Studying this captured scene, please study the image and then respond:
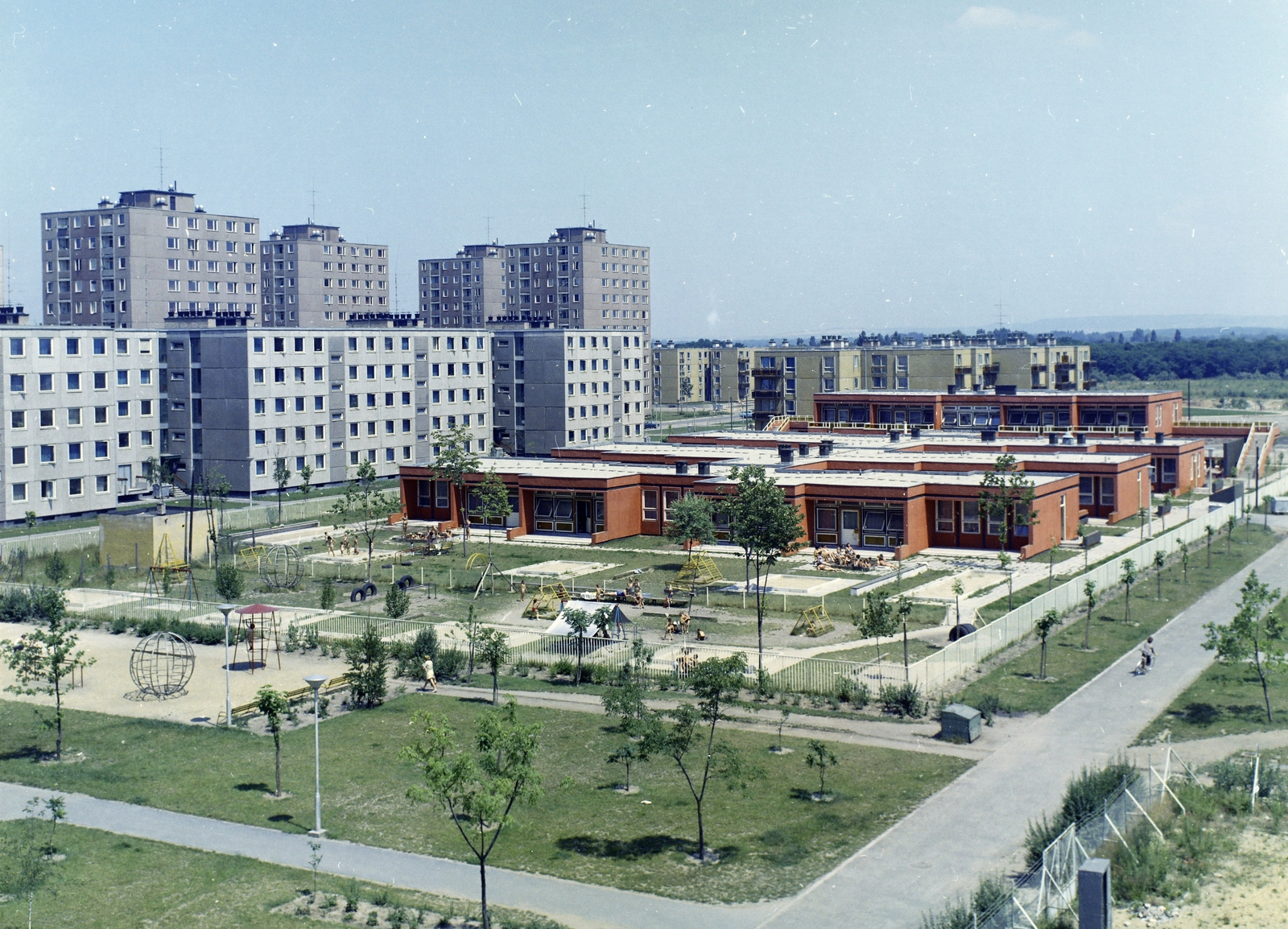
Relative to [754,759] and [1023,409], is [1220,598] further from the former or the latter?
[1023,409]

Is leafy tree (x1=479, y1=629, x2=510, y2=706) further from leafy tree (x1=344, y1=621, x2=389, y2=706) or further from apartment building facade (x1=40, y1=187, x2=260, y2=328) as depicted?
apartment building facade (x1=40, y1=187, x2=260, y2=328)

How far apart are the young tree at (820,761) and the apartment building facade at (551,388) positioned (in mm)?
66542

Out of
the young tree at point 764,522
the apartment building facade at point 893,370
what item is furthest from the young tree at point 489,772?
the apartment building facade at point 893,370

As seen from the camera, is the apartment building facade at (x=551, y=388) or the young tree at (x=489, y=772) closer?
the young tree at (x=489, y=772)

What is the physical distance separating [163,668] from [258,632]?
162 inches

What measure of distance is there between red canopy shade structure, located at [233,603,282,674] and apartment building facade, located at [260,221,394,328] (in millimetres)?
109098

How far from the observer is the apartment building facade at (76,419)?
65125 millimetres

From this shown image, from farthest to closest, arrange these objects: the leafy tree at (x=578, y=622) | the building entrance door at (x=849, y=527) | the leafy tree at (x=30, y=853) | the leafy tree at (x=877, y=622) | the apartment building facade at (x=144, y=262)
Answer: the apartment building facade at (x=144, y=262)
the building entrance door at (x=849, y=527)
the leafy tree at (x=578, y=622)
the leafy tree at (x=877, y=622)
the leafy tree at (x=30, y=853)

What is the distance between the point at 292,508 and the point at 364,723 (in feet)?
137

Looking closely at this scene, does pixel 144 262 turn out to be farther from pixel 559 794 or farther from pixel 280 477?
pixel 559 794

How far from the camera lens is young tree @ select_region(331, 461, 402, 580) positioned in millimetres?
60781

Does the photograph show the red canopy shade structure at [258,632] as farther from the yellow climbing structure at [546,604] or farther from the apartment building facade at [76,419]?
the apartment building facade at [76,419]

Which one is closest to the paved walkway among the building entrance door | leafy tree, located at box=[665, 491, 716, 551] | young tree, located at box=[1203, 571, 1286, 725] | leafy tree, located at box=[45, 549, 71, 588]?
young tree, located at box=[1203, 571, 1286, 725]

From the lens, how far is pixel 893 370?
407ft
